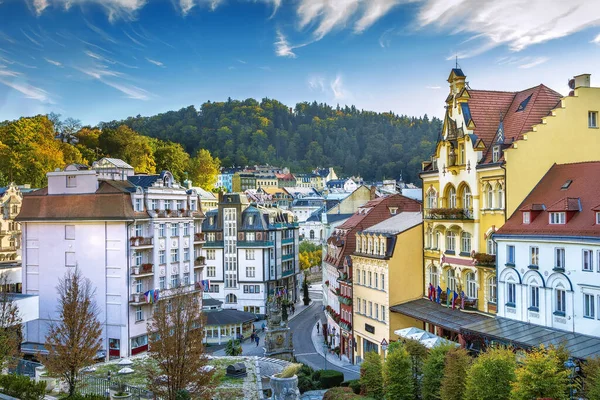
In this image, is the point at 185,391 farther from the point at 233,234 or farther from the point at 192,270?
the point at 233,234

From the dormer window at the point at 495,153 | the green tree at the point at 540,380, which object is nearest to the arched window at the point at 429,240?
the dormer window at the point at 495,153

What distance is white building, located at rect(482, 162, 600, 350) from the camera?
30656 mm

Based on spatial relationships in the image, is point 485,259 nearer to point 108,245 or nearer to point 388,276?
point 388,276

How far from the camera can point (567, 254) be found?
31.8 meters

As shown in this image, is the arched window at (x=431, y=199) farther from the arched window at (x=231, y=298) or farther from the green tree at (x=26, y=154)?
the green tree at (x=26, y=154)

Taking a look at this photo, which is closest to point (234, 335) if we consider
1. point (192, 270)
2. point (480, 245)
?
point (192, 270)

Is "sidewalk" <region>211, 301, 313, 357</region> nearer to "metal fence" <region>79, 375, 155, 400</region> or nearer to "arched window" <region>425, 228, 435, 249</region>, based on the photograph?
"arched window" <region>425, 228, 435, 249</region>

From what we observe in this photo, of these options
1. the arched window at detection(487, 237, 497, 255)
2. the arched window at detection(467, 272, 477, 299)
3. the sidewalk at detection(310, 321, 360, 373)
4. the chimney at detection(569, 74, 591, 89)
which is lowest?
the sidewalk at detection(310, 321, 360, 373)

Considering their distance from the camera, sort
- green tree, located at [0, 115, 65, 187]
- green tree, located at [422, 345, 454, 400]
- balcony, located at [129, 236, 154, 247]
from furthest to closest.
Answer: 1. green tree, located at [0, 115, 65, 187]
2. balcony, located at [129, 236, 154, 247]
3. green tree, located at [422, 345, 454, 400]

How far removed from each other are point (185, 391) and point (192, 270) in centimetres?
3711

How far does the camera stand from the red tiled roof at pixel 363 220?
57781mm

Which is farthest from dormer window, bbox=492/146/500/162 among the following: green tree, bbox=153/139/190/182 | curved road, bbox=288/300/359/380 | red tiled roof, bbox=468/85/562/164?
green tree, bbox=153/139/190/182

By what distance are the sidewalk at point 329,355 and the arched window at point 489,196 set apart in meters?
17.0

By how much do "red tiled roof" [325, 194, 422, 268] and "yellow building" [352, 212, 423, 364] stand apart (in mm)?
7106
